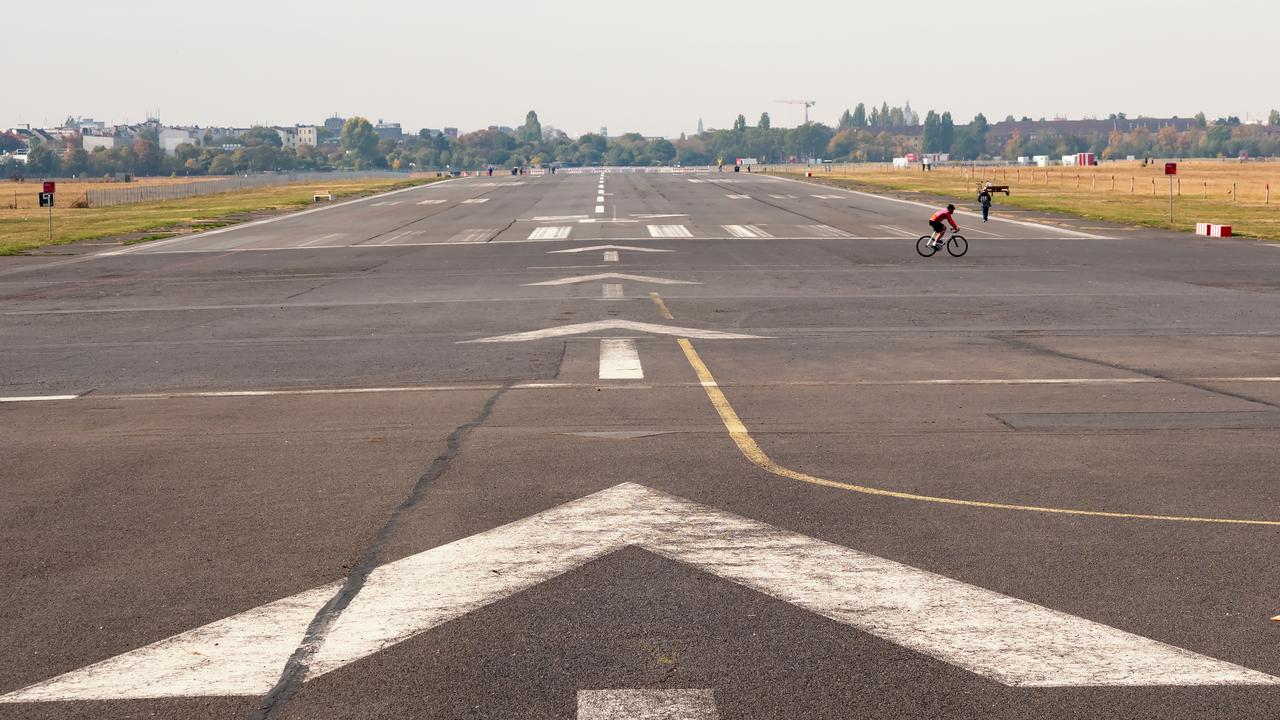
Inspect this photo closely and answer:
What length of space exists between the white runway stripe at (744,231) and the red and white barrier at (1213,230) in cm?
1344

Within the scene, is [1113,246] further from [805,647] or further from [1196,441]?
[805,647]

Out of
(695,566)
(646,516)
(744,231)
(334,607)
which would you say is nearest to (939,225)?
(744,231)

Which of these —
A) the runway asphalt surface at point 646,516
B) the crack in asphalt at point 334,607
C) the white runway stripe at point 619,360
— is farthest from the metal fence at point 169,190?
the crack in asphalt at point 334,607

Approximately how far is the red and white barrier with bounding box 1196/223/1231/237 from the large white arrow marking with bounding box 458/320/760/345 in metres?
27.1

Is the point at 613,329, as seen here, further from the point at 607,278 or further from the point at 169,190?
the point at 169,190

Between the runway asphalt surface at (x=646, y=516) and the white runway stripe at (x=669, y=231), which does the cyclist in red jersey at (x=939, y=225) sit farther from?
the runway asphalt surface at (x=646, y=516)

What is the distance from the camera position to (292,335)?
19.2 metres

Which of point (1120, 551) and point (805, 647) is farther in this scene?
point (1120, 551)

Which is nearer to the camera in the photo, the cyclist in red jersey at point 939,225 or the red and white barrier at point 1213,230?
the cyclist in red jersey at point 939,225

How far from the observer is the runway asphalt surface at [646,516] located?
5.78 m

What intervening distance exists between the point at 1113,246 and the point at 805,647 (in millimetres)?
33167

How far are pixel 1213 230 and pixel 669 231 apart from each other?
17.3 meters

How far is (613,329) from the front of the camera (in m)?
19.2

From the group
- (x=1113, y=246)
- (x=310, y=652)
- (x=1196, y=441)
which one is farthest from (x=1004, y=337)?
(x=1113, y=246)
